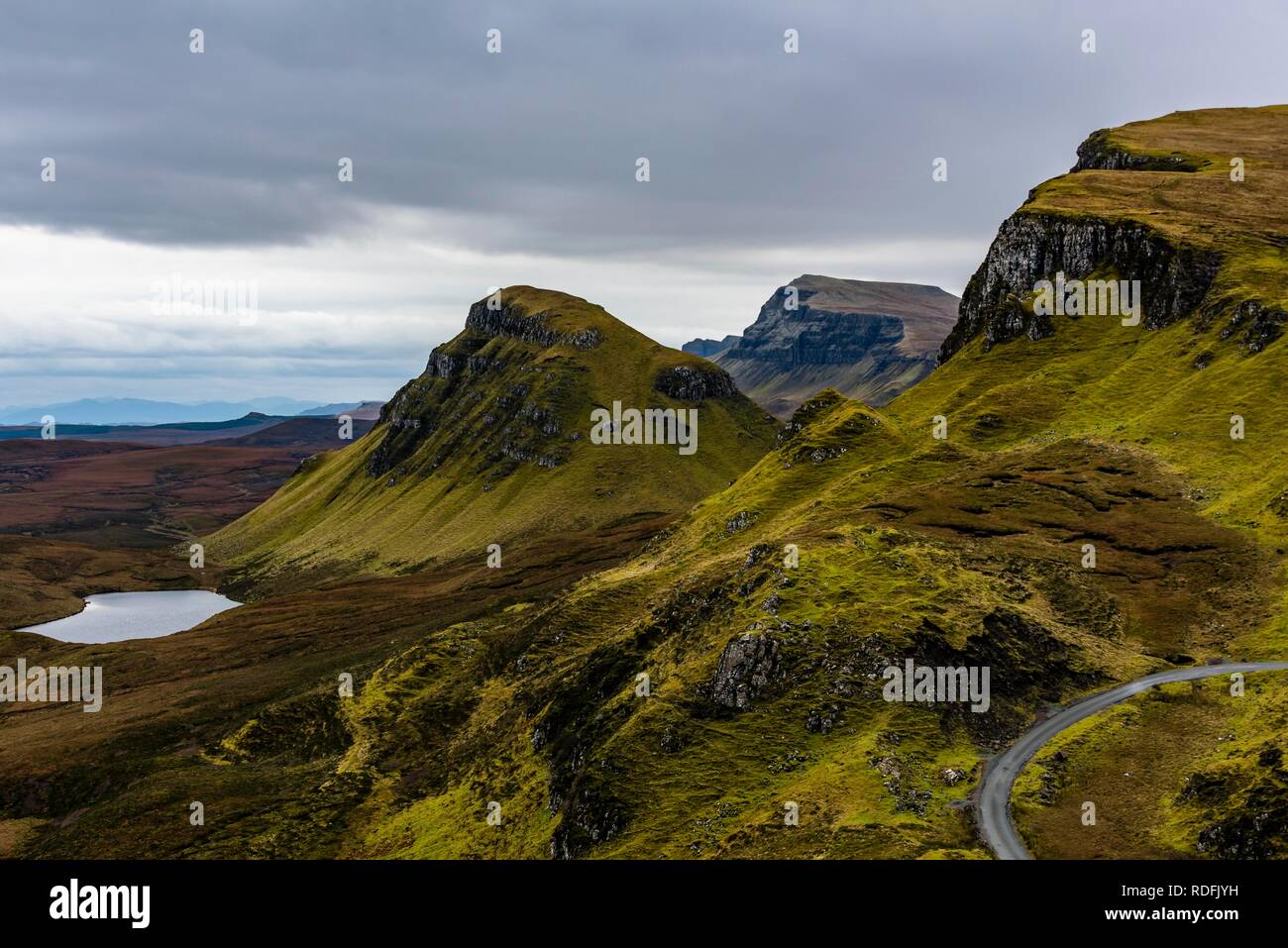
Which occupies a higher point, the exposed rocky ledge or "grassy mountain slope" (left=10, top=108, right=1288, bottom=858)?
the exposed rocky ledge

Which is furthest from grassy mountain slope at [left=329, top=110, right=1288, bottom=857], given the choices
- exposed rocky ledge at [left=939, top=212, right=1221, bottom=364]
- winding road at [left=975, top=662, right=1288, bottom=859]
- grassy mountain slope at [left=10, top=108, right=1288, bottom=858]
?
exposed rocky ledge at [left=939, top=212, right=1221, bottom=364]

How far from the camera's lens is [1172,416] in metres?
147

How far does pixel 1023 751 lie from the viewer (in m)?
72.5

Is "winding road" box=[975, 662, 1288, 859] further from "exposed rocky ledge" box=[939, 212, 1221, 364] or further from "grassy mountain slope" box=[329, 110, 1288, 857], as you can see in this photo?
"exposed rocky ledge" box=[939, 212, 1221, 364]

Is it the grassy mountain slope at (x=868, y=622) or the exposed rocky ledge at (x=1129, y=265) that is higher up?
the exposed rocky ledge at (x=1129, y=265)

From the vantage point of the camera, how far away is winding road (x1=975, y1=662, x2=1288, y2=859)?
2318 inches

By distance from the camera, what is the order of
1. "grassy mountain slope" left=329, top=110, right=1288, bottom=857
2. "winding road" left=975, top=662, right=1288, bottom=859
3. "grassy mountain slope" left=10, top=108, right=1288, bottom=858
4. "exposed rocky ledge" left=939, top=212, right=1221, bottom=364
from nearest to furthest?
"winding road" left=975, top=662, right=1288, bottom=859, "grassy mountain slope" left=10, top=108, right=1288, bottom=858, "grassy mountain slope" left=329, top=110, right=1288, bottom=857, "exposed rocky ledge" left=939, top=212, right=1221, bottom=364

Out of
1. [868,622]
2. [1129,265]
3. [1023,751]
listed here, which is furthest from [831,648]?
[1129,265]

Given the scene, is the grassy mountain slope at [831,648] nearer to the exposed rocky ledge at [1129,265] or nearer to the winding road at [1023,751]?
the exposed rocky ledge at [1129,265]

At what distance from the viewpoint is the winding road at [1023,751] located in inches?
2318

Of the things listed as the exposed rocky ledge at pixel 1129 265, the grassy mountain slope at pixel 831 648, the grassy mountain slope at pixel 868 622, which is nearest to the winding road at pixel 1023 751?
the grassy mountain slope at pixel 831 648

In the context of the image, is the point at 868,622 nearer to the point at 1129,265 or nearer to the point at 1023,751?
the point at 1023,751
